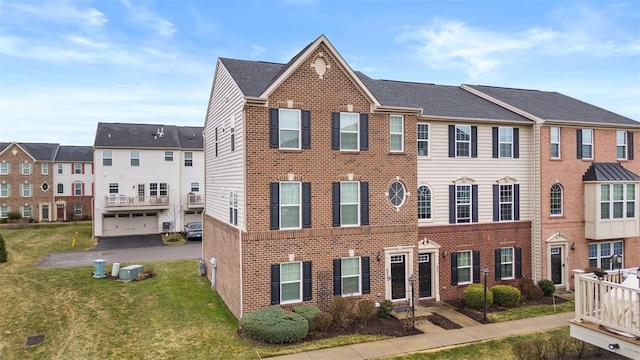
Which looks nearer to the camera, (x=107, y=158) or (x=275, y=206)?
(x=275, y=206)

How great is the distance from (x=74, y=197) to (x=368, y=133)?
4362 centimetres

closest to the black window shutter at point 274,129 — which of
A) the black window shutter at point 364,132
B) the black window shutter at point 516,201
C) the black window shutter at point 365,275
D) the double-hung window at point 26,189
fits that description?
the black window shutter at point 364,132

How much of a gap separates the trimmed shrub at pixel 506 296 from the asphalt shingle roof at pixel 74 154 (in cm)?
4681

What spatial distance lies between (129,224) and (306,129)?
2805 centimetres

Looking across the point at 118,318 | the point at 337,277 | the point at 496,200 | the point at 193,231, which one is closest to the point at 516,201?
the point at 496,200

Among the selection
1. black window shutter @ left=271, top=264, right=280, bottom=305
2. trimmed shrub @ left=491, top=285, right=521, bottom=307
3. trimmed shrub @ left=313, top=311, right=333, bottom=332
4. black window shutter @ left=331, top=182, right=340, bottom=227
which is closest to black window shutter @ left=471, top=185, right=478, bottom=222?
trimmed shrub @ left=491, top=285, right=521, bottom=307

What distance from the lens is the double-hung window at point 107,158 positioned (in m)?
34.7

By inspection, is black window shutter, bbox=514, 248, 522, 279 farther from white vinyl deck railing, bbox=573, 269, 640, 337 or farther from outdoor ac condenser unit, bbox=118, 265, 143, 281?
outdoor ac condenser unit, bbox=118, 265, 143, 281

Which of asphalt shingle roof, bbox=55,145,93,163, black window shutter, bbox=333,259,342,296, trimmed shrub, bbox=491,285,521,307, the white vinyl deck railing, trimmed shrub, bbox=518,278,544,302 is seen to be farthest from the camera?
asphalt shingle roof, bbox=55,145,93,163

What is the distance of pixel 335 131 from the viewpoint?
49.2ft

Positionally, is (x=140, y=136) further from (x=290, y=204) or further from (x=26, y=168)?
(x=290, y=204)

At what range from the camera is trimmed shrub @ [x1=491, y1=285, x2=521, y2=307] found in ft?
53.6

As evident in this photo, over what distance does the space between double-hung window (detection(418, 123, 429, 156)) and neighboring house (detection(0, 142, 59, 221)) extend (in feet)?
147

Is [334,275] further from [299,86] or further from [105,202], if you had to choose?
[105,202]
